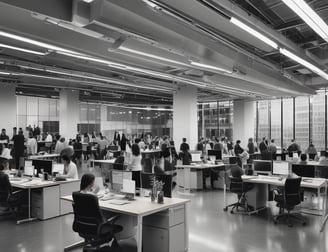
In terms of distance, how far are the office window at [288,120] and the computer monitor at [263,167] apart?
1165 centimetres

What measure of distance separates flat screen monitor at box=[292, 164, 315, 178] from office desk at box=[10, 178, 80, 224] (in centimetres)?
515

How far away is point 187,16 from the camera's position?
552 cm

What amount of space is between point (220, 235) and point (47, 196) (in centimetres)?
359

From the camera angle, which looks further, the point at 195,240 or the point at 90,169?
the point at 90,169

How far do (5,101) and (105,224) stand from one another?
13.5m

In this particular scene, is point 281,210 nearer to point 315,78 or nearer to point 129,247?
point 129,247

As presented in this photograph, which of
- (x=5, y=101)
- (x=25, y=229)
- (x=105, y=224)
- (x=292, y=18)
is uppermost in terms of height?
(x=292, y=18)

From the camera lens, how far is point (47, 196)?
20.9 ft

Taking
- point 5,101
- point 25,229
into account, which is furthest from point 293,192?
point 5,101

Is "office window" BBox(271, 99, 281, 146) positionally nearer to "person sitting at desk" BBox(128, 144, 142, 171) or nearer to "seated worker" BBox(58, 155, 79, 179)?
"person sitting at desk" BBox(128, 144, 142, 171)

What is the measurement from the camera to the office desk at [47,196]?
20.7 feet

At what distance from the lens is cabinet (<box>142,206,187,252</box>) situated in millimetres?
4434

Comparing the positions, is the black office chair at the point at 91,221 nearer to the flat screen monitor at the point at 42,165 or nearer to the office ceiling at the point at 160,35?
the office ceiling at the point at 160,35

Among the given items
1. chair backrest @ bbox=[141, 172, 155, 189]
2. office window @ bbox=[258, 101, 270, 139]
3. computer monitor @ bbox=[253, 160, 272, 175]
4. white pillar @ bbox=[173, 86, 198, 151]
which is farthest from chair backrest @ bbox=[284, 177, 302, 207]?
office window @ bbox=[258, 101, 270, 139]
